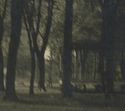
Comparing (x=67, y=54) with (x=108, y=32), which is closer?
(x=108, y=32)

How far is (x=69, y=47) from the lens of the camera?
1267 inches

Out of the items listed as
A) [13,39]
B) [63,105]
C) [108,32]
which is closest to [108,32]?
[108,32]

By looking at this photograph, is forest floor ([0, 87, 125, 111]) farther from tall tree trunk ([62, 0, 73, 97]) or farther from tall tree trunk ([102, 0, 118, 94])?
tall tree trunk ([62, 0, 73, 97])

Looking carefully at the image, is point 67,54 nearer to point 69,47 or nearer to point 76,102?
point 69,47

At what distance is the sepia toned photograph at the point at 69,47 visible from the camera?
28.5m

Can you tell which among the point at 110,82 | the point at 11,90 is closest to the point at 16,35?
the point at 11,90

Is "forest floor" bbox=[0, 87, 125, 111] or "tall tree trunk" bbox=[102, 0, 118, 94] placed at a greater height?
"tall tree trunk" bbox=[102, 0, 118, 94]

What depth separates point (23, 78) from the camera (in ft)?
256

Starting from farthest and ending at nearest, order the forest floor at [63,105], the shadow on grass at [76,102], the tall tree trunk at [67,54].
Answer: the tall tree trunk at [67,54] → the shadow on grass at [76,102] → the forest floor at [63,105]

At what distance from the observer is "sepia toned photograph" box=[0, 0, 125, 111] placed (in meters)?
28.5

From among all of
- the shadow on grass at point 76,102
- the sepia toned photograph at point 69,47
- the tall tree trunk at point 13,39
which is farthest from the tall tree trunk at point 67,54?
the tall tree trunk at point 13,39

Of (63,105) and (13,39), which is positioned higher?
(13,39)

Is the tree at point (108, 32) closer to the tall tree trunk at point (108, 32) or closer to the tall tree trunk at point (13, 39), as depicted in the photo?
the tall tree trunk at point (108, 32)

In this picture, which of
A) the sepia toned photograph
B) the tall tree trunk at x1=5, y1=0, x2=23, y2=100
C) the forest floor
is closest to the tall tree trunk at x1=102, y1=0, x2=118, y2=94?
the sepia toned photograph
